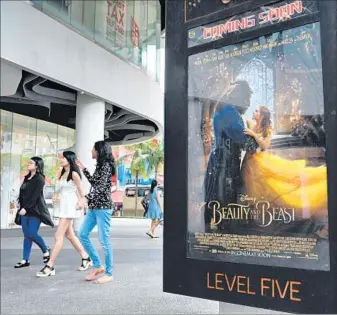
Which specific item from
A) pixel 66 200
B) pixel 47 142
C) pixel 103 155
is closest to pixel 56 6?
pixel 103 155

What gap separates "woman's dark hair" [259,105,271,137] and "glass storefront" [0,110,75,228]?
11.5m

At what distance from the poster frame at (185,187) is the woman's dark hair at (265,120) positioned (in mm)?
305

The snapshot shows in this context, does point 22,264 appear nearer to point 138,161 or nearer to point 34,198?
point 34,198

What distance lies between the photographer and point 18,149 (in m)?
14.5

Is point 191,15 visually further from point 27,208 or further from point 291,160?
point 27,208

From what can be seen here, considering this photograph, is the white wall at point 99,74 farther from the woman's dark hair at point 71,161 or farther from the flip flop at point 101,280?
the flip flop at point 101,280

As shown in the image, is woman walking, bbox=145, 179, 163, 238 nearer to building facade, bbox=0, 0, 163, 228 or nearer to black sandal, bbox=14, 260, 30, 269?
building facade, bbox=0, 0, 163, 228

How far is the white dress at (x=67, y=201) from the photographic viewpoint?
508cm

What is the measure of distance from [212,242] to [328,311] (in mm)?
697

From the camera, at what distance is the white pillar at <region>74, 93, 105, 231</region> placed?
11.4m

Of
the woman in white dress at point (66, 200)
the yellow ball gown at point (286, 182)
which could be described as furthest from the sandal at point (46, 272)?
the yellow ball gown at point (286, 182)

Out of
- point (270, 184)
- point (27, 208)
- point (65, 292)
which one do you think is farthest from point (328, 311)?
point (27, 208)

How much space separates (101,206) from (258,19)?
2.91m

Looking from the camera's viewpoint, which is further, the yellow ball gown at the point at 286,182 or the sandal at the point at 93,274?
the sandal at the point at 93,274
